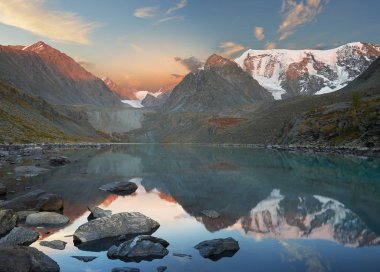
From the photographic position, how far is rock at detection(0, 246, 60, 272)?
13362 millimetres

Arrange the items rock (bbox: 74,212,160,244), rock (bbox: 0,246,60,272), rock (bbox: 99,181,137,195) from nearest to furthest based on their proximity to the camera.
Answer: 1. rock (bbox: 0,246,60,272)
2. rock (bbox: 74,212,160,244)
3. rock (bbox: 99,181,137,195)

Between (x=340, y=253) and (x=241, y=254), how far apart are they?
449cm

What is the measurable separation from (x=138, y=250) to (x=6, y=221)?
7.34 m

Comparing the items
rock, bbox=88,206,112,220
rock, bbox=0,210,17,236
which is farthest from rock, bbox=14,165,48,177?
rock, bbox=0,210,17,236

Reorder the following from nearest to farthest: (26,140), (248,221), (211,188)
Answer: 1. (248,221)
2. (211,188)
3. (26,140)

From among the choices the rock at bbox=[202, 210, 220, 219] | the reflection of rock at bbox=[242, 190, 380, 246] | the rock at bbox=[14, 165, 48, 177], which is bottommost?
the rock at bbox=[14, 165, 48, 177]

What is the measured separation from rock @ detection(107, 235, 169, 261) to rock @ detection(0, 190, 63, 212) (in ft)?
35.1

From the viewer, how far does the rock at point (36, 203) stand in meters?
25.7

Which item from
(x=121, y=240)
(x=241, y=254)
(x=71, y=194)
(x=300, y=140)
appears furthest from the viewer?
(x=300, y=140)

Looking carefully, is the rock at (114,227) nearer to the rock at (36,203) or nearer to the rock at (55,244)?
the rock at (55,244)

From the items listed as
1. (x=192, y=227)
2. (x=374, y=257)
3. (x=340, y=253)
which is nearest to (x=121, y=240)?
(x=192, y=227)

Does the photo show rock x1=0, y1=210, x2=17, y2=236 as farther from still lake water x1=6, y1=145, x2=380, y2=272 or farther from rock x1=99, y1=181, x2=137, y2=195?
rock x1=99, y1=181, x2=137, y2=195

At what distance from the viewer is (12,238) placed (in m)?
18.0

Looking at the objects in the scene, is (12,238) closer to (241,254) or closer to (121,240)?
(121,240)
